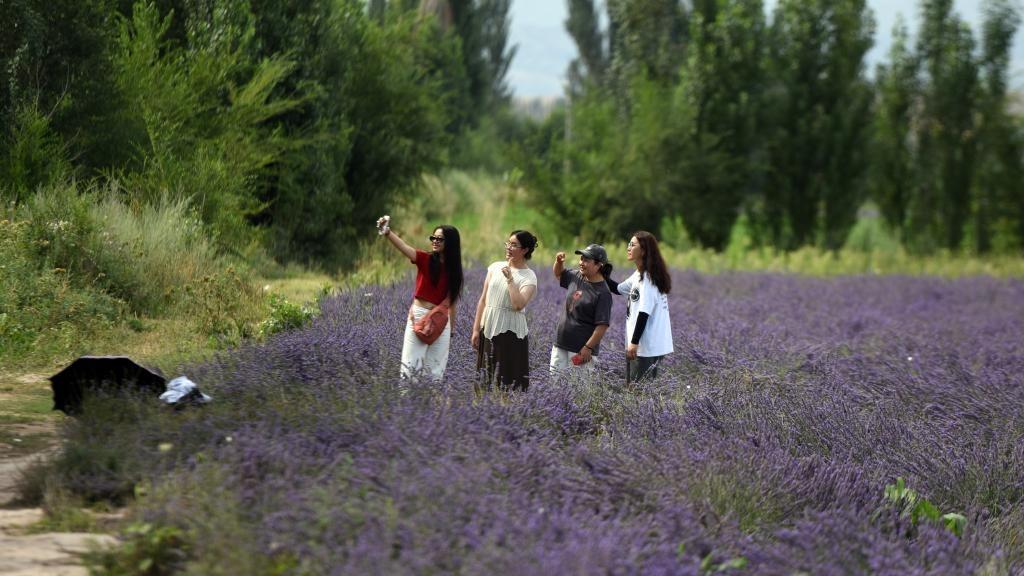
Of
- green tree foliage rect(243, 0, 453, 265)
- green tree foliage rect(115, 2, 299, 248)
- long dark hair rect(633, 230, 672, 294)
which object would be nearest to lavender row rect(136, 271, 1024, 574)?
long dark hair rect(633, 230, 672, 294)

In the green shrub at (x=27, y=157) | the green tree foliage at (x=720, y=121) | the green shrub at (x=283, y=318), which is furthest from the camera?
the green tree foliage at (x=720, y=121)

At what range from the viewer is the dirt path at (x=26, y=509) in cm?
521

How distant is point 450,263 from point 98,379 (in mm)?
2391

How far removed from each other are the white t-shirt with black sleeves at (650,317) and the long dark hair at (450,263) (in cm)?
131

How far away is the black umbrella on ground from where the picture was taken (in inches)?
284

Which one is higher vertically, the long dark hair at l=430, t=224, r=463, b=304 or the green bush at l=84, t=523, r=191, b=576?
the long dark hair at l=430, t=224, r=463, b=304

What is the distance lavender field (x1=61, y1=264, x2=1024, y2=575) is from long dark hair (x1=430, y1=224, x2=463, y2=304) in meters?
0.63

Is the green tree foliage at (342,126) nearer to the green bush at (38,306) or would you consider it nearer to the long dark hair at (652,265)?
the green bush at (38,306)

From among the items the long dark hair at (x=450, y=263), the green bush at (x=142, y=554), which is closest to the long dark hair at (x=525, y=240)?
the long dark hair at (x=450, y=263)

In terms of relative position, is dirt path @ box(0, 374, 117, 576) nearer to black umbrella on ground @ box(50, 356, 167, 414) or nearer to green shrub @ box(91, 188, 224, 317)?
black umbrella on ground @ box(50, 356, 167, 414)

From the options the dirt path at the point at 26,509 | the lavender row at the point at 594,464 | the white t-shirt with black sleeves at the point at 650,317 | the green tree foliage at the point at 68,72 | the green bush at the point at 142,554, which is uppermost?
the green tree foliage at the point at 68,72

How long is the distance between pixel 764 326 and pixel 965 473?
646 cm

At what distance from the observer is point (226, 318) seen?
1180cm

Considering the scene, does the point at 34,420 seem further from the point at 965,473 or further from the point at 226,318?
the point at 965,473
